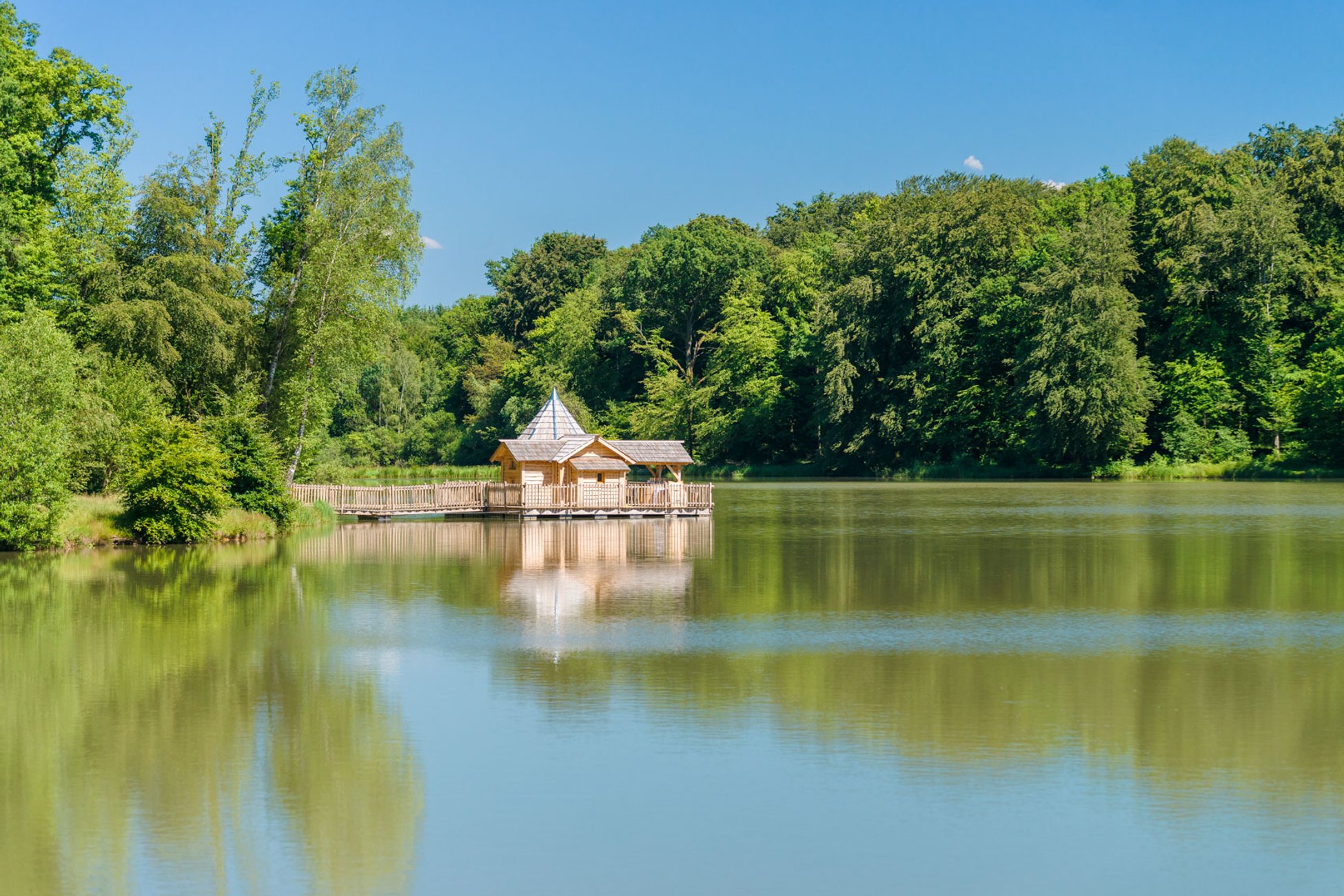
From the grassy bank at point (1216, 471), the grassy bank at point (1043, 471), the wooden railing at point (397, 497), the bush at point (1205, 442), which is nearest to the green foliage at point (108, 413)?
the wooden railing at point (397, 497)

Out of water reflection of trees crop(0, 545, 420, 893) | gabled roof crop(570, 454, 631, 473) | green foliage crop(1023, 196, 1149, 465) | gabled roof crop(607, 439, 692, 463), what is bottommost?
water reflection of trees crop(0, 545, 420, 893)

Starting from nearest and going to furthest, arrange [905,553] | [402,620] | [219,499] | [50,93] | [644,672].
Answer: [644,672] < [402,620] < [905,553] < [219,499] < [50,93]

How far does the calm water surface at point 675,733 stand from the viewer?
8953 millimetres

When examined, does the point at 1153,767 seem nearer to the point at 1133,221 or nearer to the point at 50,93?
the point at 50,93

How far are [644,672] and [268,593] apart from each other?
10.3 metres

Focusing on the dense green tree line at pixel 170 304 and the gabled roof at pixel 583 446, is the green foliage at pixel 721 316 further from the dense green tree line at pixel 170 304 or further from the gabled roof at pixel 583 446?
the gabled roof at pixel 583 446

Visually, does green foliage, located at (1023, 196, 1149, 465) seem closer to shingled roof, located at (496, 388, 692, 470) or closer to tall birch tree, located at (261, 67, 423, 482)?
shingled roof, located at (496, 388, 692, 470)

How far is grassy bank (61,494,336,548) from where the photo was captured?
31.1m

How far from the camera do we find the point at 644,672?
15359 millimetres

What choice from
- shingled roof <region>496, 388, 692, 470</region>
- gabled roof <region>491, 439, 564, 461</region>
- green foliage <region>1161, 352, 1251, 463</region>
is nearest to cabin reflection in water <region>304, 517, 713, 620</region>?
gabled roof <region>491, 439, 564, 461</region>

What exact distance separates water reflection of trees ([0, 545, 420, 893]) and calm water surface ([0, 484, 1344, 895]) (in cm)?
5

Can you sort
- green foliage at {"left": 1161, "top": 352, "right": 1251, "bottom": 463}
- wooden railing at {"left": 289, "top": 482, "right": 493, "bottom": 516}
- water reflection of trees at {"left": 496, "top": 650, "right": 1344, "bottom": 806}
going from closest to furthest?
water reflection of trees at {"left": 496, "top": 650, "right": 1344, "bottom": 806} < wooden railing at {"left": 289, "top": 482, "right": 493, "bottom": 516} < green foliage at {"left": 1161, "top": 352, "right": 1251, "bottom": 463}

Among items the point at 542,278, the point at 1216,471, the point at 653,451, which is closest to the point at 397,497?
the point at 653,451

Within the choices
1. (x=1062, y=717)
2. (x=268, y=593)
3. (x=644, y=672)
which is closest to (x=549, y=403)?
(x=268, y=593)
